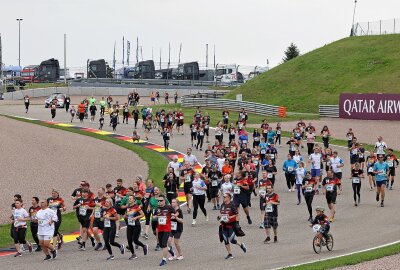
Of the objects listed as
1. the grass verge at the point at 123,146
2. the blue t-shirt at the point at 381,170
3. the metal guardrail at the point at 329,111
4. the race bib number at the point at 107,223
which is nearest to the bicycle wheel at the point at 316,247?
the race bib number at the point at 107,223

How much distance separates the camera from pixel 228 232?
2050cm

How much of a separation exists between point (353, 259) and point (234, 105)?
158ft

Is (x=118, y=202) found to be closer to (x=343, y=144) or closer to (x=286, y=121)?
(x=343, y=144)

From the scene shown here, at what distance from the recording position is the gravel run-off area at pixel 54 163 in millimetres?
31828

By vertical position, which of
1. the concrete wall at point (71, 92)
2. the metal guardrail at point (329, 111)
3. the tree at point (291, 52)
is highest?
the tree at point (291, 52)

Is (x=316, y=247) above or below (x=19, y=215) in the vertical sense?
below

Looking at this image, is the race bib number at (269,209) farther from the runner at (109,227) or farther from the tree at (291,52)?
the tree at (291,52)

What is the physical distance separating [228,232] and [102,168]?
1785 centimetres

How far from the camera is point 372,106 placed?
56531 millimetres

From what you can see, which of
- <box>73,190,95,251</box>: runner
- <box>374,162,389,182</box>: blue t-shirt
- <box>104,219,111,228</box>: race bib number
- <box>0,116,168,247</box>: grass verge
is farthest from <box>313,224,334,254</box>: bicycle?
<box>0,116,168,247</box>: grass verge

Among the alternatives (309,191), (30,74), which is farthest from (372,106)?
(30,74)

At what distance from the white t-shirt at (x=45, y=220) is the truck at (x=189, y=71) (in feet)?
264

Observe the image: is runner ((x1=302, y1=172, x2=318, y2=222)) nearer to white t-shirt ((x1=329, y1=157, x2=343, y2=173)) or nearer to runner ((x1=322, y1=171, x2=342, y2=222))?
runner ((x1=322, y1=171, x2=342, y2=222))

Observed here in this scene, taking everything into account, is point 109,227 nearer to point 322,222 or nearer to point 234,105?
point 322,222
